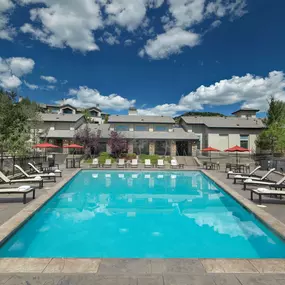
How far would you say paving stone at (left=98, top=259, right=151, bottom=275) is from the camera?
145 inches

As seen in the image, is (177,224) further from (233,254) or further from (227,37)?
(227,37)

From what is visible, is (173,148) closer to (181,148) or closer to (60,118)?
(181,148)

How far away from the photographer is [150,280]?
344cm

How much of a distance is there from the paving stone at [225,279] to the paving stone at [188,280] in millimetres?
89

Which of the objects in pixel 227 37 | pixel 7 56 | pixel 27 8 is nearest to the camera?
pixel 27 8

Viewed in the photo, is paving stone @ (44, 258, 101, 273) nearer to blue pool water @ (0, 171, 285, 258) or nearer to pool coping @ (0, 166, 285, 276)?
pool coping @ (0, 166, 285, 276)

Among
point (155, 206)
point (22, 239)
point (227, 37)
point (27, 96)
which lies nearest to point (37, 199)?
point (22, 239)

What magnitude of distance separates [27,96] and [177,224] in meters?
29.8

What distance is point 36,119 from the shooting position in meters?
29.8

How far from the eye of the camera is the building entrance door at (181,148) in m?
34.6

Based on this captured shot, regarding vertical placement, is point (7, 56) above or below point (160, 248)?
above

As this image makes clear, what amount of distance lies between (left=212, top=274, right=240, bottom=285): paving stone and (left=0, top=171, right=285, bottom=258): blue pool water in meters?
1.81

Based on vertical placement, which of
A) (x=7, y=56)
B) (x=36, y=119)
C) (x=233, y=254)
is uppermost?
(x=7, y=56)

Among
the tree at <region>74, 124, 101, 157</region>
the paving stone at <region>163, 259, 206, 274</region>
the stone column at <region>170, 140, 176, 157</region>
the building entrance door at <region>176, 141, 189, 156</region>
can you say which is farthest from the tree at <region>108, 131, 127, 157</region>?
the paving stone at <region>163, 259, 206, 274</region>
